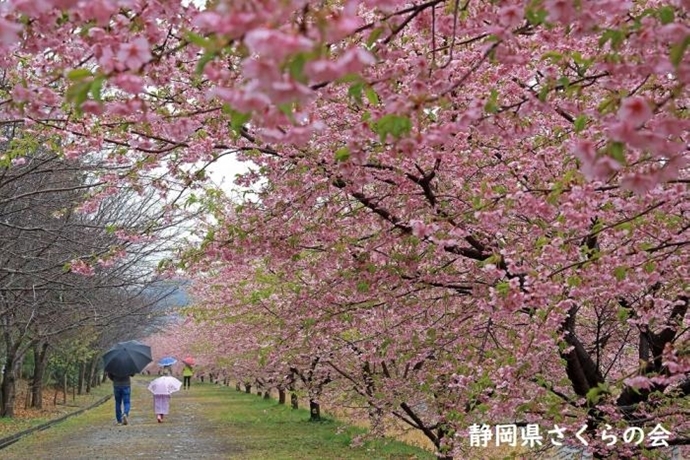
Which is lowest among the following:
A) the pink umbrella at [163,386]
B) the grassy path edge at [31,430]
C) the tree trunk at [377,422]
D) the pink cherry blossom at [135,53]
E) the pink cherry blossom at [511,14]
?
the grassy path edge at [31,430]

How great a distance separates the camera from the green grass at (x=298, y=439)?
13953 mm

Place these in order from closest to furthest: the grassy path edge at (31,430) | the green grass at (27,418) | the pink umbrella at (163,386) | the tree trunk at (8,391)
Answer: the grassy path edge at (31,430), the green grass at (27,418), the pink umbrella at (163,386), the tree trunk at (8,391)

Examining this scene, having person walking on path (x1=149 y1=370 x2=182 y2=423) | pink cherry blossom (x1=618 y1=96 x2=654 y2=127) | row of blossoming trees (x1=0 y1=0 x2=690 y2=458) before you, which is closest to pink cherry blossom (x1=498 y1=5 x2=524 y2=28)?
row of blossoming trees (x1=0 y1=0 x2=690 y2=458)

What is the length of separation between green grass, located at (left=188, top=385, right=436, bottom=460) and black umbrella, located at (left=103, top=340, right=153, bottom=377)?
8.97 feet

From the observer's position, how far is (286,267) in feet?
22.5

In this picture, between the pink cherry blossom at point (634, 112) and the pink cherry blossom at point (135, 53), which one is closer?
the pink cherry blossom at point (634, 112)

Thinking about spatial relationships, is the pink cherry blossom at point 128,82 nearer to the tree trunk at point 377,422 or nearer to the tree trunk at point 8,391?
the tree trunk at point 377,422

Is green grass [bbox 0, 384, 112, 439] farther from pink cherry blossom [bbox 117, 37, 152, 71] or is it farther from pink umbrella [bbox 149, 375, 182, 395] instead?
pink cherry blossom [bbox 117, 37, 152, 71]

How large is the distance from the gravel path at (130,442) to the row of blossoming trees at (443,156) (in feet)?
22.0

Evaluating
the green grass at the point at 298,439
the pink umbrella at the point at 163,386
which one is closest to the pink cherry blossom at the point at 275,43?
the green grass at the point at 298,439

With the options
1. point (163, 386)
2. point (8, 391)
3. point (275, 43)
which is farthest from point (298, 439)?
point (275, 43)

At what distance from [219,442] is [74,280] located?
15.6 ft

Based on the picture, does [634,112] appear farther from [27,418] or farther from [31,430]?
[27,418]

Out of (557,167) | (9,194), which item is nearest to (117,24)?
(557,167)
